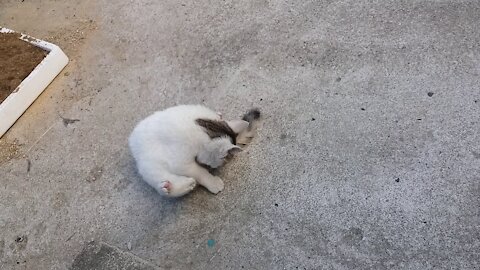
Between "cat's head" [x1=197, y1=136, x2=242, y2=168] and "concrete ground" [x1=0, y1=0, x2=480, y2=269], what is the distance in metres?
0.13

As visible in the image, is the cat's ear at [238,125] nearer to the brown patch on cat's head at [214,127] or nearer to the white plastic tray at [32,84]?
Answer: the brown patch on cat's head at [214,127]

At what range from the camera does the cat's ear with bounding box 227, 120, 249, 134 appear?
225cm

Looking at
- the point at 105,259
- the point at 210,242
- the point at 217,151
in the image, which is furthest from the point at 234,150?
the point at 105,259

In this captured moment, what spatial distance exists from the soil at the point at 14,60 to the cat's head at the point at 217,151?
115cm

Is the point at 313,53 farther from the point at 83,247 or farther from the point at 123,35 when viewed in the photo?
the point at 83,247

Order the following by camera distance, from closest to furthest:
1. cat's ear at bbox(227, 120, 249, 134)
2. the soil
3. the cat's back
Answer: the cat's back
cat's ear at bbox(227, 120, 249, 134)
the soil

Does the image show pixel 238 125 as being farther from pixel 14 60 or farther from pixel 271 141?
pixel 14 60

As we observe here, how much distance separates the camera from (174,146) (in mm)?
2145

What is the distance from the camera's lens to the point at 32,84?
8.77ft

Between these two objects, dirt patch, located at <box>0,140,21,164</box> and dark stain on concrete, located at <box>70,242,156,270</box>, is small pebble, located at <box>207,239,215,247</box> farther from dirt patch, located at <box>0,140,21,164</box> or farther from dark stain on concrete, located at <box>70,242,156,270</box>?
dirt patch, located at <box>0,140,21,164</box>

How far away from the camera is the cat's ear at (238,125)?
2.25m

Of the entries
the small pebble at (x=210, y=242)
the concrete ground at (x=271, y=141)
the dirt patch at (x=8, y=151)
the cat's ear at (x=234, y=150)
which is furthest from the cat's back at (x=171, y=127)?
the dirt patch at (x=8, y=151)

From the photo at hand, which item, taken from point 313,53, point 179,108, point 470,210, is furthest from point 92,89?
point 470,210

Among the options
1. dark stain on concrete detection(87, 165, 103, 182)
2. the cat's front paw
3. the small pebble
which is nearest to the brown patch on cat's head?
the cat's front paw
